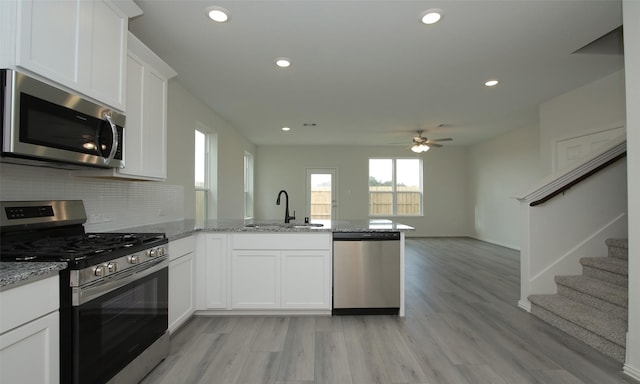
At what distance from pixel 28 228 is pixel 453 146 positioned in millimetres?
8672

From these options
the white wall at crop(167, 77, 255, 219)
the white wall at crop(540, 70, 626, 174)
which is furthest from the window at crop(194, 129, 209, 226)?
the white wall at crop(540, 70, 626, 174)

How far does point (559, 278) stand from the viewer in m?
3.08

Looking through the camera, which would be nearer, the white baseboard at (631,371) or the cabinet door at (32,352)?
the cabinet door at (32,352)

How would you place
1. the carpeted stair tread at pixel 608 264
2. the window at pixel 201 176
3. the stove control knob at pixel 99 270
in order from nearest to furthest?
1. the stove control knob at pixel 99 270
2. the carpeted stair tread at pixel 608 264
3. the window at pixel 201 176

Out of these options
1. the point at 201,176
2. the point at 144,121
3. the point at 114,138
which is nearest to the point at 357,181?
the point at 201,176

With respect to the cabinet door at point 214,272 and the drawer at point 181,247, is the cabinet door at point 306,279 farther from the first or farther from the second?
the drawer at point 181,247

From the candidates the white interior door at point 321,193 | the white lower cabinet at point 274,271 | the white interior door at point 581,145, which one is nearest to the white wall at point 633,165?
the white interior door at point 581,145

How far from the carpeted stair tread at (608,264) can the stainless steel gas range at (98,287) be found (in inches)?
150

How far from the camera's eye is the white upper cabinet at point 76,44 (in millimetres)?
1358

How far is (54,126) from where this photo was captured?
1521mm

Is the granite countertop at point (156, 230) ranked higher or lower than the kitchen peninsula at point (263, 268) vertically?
higher

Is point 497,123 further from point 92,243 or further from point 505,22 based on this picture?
point 92,243

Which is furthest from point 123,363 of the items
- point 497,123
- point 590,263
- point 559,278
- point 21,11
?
point 497,123

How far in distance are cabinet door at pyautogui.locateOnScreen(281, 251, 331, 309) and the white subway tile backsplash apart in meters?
1.41
